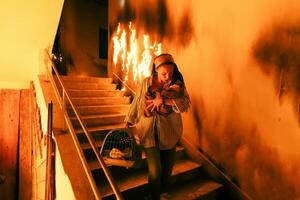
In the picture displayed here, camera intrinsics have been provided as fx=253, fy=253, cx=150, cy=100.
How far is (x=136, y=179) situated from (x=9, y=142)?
154 inches

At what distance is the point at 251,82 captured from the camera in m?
3.67

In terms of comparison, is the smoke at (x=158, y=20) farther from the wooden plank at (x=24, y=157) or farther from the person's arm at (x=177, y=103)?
the wooden plank at (x=24, y=157)

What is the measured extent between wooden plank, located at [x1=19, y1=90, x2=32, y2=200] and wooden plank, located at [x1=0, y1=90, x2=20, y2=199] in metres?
0.13

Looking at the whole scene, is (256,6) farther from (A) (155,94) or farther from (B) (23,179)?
(B) (23,179)

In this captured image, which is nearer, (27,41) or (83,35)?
(27,41)

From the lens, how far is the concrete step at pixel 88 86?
6154mm

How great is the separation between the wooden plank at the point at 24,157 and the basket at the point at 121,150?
3.84 meters

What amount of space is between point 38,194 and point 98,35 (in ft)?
27.0

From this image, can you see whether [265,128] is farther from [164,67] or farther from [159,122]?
[164,67]

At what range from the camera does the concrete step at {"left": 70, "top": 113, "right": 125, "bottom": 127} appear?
4800mm

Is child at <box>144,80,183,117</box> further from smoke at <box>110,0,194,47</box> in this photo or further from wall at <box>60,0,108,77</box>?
wall at <box>60,0,108,77</box>

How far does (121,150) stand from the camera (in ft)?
9.94

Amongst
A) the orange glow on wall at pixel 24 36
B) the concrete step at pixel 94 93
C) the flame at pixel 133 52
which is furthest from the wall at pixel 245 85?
the orange glow on wall at pixel 24 36

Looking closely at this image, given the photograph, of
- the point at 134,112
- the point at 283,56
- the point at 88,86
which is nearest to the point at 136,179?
the point at 134,112
